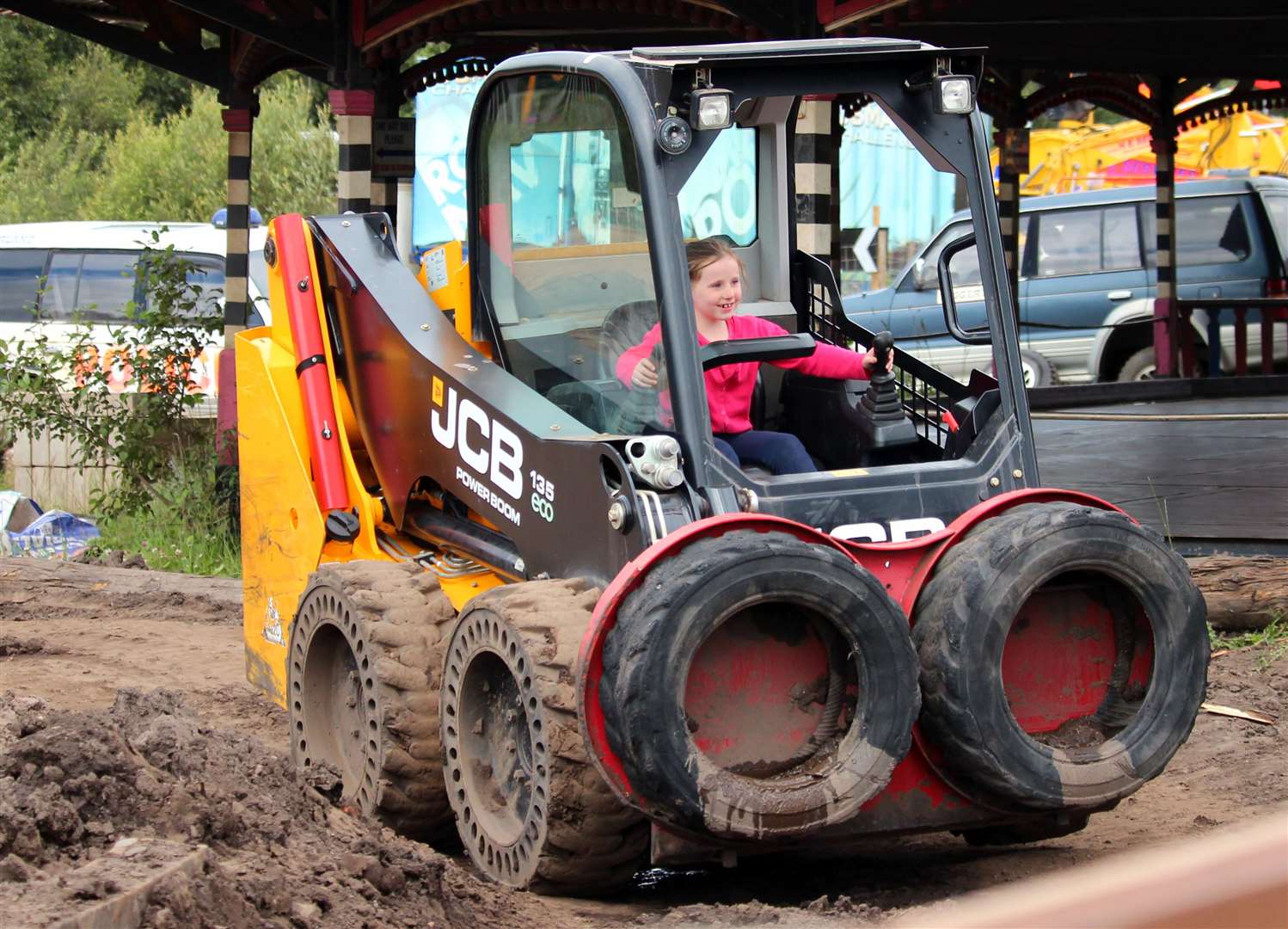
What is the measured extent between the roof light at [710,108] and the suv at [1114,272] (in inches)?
538

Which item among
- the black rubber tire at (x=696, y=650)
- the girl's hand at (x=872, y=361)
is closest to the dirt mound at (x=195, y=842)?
the black rubber tire at (x=696, y=650)

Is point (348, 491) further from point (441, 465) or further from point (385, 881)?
point (385, 881)

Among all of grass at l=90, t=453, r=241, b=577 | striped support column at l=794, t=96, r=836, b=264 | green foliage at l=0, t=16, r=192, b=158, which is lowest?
grass at l=90, t=453, r=241, b=577

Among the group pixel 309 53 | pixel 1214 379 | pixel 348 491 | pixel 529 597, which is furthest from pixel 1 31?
pixel 529 597

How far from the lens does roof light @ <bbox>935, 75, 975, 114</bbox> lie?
459 centimetres

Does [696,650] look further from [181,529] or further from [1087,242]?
[1087,242]

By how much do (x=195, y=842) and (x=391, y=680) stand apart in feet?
3.48

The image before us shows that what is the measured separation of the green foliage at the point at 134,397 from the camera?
483 inches

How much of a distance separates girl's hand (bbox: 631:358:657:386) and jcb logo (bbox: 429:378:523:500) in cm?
45

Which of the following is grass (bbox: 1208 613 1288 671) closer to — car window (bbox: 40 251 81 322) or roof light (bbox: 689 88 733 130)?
roof light (bbox: 689 88 733 130)

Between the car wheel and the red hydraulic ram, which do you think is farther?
the car wheel

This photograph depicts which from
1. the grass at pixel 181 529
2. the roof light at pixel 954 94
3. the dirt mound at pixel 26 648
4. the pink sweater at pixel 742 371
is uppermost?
the roof light at pixel 954 94

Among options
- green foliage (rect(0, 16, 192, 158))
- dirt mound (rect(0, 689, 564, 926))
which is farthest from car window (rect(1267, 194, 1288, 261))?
green foliage (rect(0, 16, 192, 158))

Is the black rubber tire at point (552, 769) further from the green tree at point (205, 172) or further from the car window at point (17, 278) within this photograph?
the green tree at point (205, 172)
